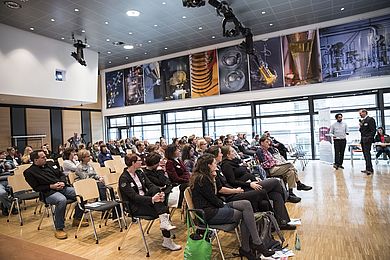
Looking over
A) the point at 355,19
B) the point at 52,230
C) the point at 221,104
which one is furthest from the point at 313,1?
the point at 52,230

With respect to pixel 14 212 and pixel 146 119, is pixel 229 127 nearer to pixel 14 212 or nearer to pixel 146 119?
pixel 146 119

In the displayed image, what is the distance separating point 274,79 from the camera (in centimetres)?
1097

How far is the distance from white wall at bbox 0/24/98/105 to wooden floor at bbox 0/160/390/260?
5399 mm

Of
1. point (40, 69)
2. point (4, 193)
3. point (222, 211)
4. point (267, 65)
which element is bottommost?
point (4, 193)

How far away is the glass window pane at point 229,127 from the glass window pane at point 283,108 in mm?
681

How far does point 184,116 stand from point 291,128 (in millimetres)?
5018

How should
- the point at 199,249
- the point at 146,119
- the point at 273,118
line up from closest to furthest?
the point at 199,249, the point at 273,118, the point at 146,119

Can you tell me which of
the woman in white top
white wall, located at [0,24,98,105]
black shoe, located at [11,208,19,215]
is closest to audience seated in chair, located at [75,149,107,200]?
the woman in white top

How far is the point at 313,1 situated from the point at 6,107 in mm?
12270

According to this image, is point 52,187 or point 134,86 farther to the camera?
point 134,86

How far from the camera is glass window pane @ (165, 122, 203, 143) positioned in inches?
520

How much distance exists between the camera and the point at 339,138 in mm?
8250

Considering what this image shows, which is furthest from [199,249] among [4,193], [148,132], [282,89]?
[148,132]

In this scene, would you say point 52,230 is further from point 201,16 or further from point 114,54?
point 114,54
